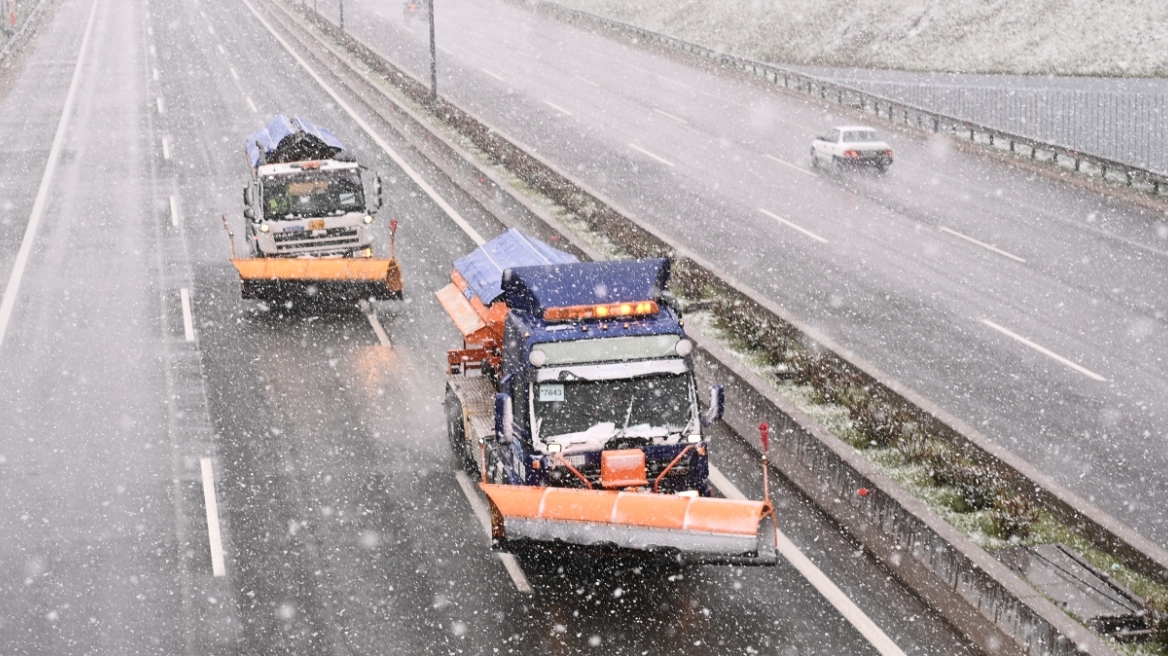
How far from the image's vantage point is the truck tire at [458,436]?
1639 centimetres

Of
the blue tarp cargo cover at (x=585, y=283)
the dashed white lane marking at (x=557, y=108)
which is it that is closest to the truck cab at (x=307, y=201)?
the blue tarp cargo cover at (x=585, y=283)

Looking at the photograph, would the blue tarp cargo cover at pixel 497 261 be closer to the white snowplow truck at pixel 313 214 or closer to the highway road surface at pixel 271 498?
the highway road surface at pixel 271 498

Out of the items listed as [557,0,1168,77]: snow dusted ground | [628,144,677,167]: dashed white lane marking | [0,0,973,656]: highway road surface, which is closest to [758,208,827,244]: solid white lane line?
[628,144,677,167]: dashed white lane marking

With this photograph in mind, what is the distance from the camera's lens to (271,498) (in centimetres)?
1578

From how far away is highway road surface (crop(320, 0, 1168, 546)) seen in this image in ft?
62.6

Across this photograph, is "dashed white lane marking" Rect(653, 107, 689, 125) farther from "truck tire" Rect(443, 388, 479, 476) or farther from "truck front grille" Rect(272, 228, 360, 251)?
"truck tire" Rect(443, 388, 479, 476)

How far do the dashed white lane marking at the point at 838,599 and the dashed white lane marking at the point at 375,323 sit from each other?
972cm

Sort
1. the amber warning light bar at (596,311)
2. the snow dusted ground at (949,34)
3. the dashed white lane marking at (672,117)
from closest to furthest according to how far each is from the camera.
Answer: the amber warning light bar at (596,311) < the dashed white lane marking at (672,117) < the snow dusted ground at (949,34)

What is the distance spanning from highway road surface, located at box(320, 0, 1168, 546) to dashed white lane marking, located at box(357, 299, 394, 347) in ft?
24.7

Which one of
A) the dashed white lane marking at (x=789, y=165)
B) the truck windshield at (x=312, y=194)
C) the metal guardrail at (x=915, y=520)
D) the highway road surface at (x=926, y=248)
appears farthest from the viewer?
the dashed white lane marking at (x=789, y=165)

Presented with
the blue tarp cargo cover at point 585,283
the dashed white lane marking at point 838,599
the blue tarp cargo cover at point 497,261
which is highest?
the blue tarp cargo cover at point 585,283

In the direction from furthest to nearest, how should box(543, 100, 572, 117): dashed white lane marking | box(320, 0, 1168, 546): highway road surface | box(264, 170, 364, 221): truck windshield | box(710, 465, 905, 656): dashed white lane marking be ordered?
1. box(543, 100, 572, 117): dashed white lane marking
2. box(264, 170, 364, 221): truck windshield
3. box(320, 0, 1168, 546): highway road surface
4. box(710, 465, 905, 656): dashed white lane marking

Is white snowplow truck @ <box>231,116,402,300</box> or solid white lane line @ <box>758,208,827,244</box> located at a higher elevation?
white snowplow truck @ <box>231,116,402,300</box>

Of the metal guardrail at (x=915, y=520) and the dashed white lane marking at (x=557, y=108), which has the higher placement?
the metal guardrail at (x=915, y=520)
